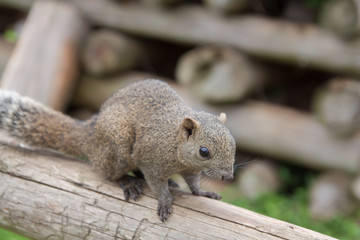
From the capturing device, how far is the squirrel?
2.79 metres

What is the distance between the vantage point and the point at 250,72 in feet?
17.2

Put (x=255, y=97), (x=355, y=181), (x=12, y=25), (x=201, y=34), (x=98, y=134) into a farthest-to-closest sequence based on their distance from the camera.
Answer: (x=12, y=25), (x=255, y=97), (x=201, y=34), (x=355, y=181), (x=98, y=134)

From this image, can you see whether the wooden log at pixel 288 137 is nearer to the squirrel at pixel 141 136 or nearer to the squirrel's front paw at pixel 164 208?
the squirrel at pixel 141 136

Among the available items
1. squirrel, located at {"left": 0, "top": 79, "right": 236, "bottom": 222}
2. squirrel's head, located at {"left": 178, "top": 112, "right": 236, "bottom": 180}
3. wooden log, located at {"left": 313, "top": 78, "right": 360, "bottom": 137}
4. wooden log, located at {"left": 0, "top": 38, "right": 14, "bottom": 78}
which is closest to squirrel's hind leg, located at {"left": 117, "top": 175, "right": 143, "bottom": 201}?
squirrel, located at {"left": 0, "top": 79, "right": 236, "bottom": 222}

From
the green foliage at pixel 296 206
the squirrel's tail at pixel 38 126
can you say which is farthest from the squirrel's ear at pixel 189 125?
the green foliage at pixel 296 206

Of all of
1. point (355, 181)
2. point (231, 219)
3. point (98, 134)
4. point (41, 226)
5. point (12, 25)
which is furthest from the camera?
point (12, 25)

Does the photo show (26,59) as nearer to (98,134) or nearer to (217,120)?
(98,134)

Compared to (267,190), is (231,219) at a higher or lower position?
lower

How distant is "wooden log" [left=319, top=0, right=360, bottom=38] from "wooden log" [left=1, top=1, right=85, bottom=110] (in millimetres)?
2820

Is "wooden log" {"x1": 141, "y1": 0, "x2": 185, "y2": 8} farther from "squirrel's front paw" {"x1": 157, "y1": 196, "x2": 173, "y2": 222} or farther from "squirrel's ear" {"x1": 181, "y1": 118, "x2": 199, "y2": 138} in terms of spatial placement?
"squirrel's front paw" {"x1": 157, "y1": 196, "x2": 173, "y2": 222}

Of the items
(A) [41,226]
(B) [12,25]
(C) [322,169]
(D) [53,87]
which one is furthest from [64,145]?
(B) [12,25]

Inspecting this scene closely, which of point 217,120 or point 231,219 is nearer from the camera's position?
point 231,219

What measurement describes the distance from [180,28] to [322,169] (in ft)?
7.34

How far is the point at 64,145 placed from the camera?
3.33 metres
